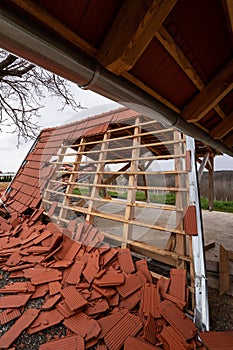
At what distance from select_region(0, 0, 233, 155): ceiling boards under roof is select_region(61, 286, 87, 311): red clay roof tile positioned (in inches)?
82.3

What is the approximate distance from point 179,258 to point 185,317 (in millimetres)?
601

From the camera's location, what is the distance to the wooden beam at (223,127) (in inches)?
78.5

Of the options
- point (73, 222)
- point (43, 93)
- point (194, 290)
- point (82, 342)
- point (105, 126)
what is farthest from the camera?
point (105, 126)

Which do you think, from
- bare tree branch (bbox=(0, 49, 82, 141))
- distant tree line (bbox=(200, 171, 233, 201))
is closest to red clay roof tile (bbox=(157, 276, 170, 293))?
bare tree branch (bbox=(0, 49, 82, 141))

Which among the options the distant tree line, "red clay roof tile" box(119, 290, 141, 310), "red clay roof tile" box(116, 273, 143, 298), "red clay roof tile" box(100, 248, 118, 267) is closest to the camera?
"red clay roof tile" box(119, 290, 141, 310)

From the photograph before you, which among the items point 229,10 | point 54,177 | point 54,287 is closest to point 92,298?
point 54,287

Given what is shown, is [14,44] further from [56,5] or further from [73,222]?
[73,222]

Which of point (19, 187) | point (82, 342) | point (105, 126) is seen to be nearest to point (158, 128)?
point (105, 126)

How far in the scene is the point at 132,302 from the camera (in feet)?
6.86

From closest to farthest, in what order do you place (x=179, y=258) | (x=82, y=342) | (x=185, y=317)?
(x=82, y=342)
(x=185, y=317)
(x=179, y=258)

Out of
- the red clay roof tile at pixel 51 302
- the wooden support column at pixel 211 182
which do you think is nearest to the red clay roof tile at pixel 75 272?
the red clay roof tile at pixel 51 302

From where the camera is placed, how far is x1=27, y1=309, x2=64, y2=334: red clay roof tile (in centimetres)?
186

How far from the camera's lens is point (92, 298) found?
2162mm

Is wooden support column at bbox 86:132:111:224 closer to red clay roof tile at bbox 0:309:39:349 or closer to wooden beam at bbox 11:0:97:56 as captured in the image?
red clay roof tile at bbox 0:309:39:349
